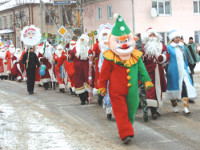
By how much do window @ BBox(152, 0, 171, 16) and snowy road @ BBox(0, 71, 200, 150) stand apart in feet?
72.8

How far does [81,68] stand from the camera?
1185cm

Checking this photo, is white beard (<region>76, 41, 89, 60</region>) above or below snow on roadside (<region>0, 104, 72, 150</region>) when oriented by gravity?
above

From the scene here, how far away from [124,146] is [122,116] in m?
0.50

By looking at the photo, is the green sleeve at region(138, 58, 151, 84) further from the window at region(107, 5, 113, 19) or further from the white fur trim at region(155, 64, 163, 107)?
the window at region(107, 5, 113, 19)

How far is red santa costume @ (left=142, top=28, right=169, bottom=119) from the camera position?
9281 millimetres

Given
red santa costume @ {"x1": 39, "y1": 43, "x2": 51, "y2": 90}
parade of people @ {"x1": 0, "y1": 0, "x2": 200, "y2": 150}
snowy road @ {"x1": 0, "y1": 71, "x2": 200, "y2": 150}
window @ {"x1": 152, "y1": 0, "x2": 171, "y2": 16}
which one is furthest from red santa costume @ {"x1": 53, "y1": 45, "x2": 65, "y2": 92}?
window @ {"x1": 152, "y1": 0, "x2": 171, "y2": 16}

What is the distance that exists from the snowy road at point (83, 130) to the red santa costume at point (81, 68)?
24.8 inches

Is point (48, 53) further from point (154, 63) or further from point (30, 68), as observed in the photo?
point (154, 63)

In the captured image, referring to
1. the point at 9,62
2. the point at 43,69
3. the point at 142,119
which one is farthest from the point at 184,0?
the point at 142,119

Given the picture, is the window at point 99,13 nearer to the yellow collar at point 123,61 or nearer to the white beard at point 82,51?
the white beard at point 82,51

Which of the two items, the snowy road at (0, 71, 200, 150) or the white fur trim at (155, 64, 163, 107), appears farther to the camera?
the white fur trim at (155, 64, 163, 107)

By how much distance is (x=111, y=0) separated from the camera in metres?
34.3

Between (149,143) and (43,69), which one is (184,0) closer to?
(43,69)

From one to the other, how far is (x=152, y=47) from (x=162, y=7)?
24474 millimetres
